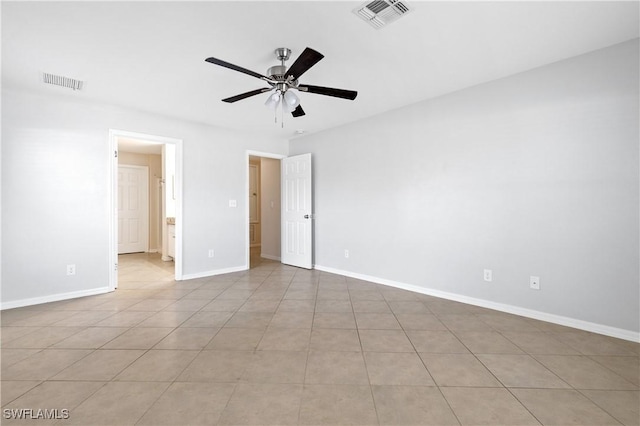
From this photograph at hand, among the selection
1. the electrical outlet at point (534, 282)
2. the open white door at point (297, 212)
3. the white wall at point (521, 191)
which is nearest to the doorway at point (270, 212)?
the open white door at point (297, 212)

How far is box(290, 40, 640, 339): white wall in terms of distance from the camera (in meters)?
2.50

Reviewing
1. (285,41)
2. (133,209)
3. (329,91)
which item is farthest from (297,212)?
(133,209)

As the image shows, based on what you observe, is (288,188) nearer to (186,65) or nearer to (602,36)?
(186,65)

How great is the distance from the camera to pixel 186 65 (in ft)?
9.09

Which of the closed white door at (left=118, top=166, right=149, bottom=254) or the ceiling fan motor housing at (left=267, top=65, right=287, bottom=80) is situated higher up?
the ceiling fan motor housing at (left=267, top=65, right=287, bottom=80)

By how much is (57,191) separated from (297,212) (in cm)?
335

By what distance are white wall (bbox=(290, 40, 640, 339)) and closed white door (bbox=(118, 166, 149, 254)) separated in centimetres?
572

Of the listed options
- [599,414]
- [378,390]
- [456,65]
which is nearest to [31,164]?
[378,390]

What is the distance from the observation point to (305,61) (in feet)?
7.06

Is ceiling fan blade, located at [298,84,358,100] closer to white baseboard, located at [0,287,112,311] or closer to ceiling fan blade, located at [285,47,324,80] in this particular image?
ceiling fan blade, located at [285,47,324,80]

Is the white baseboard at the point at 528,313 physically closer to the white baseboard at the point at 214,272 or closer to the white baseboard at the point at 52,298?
the white baseboard at the point at 214,272

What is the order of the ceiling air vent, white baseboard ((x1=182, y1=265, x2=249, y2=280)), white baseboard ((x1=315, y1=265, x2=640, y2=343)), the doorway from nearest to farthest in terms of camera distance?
the ceiling air vent → white baseboard ((x1=315, y1=265, x2=640, y2=343)) → white baseboard ((x1=182, y1=265, x2=249, y2=280)) → the doorway

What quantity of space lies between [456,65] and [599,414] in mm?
2845

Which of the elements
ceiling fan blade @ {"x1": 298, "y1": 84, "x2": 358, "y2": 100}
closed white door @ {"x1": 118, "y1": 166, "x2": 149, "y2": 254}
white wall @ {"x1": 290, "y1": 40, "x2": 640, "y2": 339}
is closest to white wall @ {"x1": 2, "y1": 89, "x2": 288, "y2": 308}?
ceiling fan blade @ {"x1": 298, "y1": 84, "x2": 358, "y2": 100}
